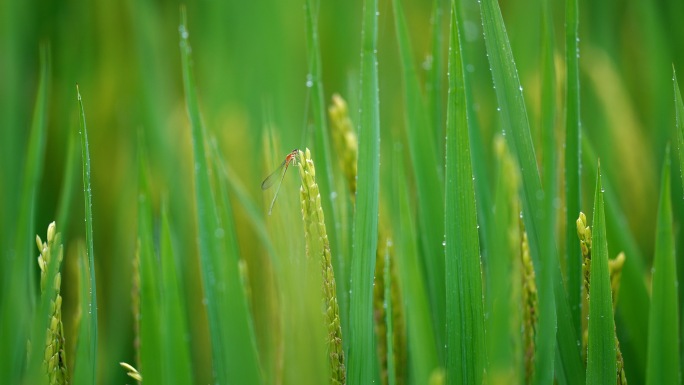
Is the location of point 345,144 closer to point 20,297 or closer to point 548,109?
point 548,109

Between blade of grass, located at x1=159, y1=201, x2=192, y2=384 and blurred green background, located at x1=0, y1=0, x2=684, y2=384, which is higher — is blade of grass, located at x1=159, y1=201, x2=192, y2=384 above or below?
below

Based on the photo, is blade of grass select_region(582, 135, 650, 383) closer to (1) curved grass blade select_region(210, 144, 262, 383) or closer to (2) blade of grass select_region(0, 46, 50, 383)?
(1) curved grass blade select_region(210, 144, 262, 383)

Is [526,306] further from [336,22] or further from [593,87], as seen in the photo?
[336,22]

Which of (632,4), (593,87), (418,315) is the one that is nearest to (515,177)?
(418,315)

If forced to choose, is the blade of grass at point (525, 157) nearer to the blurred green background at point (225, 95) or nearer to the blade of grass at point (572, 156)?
the blade of grass at point (572, 156)

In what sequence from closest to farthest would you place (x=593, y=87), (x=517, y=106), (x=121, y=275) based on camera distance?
(x=517, y=106)
(x=121, y=275)
(x=593, y=87)

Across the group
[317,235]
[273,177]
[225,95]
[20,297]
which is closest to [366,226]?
[317,235]

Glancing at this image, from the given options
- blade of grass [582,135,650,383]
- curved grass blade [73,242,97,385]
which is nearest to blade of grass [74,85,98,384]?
curved grass blade [73,242,97,385]

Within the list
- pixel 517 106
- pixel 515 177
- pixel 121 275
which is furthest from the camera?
pixel 121 275
